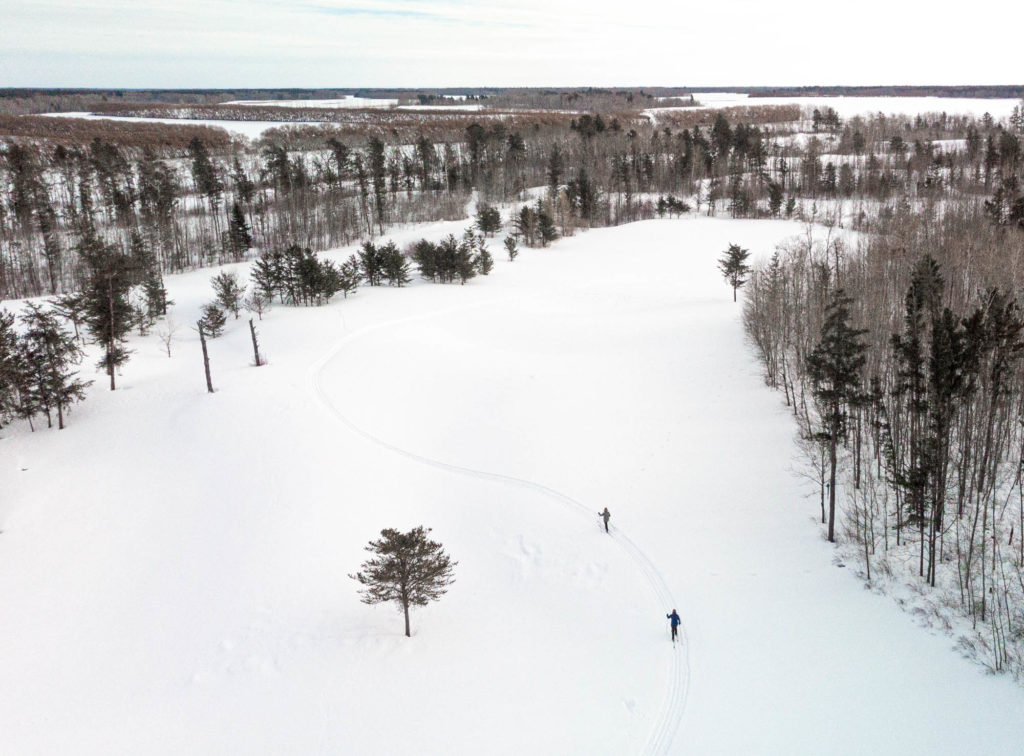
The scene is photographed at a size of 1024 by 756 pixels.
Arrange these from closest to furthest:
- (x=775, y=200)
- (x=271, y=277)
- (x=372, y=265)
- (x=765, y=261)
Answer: (x=271, y=277) → (x=765, y=261) → (x=372, y=265) → (x=775, y=200)

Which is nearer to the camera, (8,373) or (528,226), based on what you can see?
(8,373)

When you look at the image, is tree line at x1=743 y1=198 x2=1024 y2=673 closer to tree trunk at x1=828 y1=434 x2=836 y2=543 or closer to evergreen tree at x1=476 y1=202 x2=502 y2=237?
tree trunk at x1=828 y1=434 x2=836 y2=543

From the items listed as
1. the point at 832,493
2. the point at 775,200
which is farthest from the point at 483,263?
the point at 832,493

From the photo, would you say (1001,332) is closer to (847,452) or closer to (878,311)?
(847,452)

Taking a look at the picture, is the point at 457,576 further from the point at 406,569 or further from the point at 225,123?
the point at 225,123

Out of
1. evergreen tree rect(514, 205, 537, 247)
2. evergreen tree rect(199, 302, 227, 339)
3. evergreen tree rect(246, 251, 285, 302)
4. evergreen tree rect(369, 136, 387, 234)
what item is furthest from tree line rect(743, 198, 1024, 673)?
evergreen tree rect(369, 136, 387, 234)

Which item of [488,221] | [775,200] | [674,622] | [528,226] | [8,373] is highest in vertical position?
[775,200]
